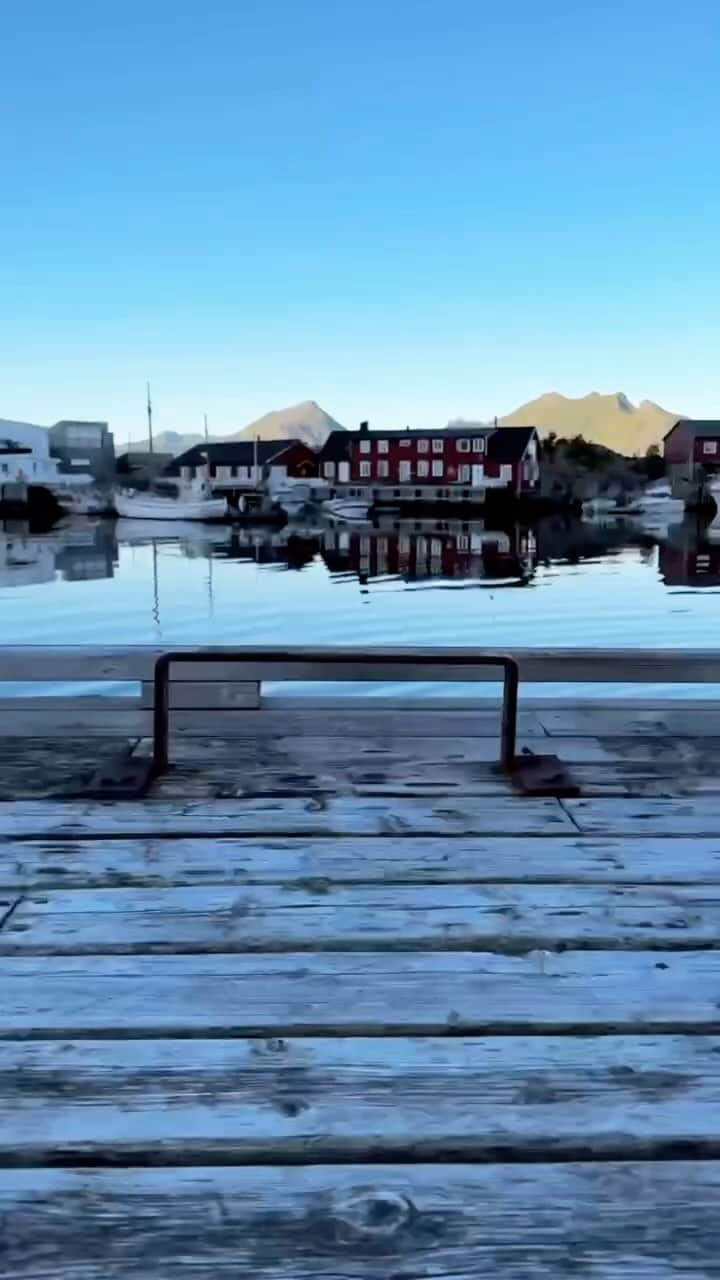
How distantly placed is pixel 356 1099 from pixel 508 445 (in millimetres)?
Answer: 59325

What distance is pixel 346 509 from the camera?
5588 centimetres

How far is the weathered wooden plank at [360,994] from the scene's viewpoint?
107 centimetres

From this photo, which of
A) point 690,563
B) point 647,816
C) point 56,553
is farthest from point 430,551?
point 647,816

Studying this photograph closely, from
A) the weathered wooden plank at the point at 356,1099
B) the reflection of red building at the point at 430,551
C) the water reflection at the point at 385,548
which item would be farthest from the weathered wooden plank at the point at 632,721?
the reflection of red building at the point at 430,551

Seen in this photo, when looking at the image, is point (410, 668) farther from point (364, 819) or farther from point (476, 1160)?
point (476, 1160)

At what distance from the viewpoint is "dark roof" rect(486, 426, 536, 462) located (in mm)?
57875

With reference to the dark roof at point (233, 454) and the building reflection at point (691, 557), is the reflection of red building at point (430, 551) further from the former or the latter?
the dark roof at point (233, 454)

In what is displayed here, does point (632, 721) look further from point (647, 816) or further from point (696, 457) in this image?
point (696, 457)

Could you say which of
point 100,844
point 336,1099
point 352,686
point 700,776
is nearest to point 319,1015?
point 336,1099

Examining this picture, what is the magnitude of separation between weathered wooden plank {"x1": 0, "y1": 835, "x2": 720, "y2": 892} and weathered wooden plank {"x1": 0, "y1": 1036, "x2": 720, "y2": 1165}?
48 centimetres

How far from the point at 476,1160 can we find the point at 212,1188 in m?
0.24

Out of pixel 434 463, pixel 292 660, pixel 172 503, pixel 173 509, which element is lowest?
pixel 292 660

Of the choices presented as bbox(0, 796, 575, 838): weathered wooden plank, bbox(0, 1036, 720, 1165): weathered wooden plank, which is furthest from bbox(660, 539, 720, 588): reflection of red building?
bbox(0, 1036, 720, 1165): weathered wooden plank

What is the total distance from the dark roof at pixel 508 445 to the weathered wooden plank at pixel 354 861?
57.9 meters
